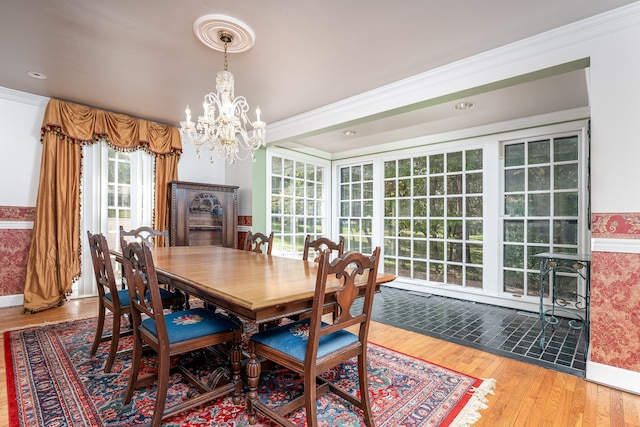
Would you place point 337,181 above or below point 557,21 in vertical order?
below

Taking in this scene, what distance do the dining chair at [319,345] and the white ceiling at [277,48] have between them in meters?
1.65

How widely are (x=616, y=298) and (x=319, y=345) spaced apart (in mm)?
1997

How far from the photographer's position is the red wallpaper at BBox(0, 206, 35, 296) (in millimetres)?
3469

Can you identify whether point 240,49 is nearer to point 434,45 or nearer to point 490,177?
point 434,45

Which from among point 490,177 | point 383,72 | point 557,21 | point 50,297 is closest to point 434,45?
point 383,72

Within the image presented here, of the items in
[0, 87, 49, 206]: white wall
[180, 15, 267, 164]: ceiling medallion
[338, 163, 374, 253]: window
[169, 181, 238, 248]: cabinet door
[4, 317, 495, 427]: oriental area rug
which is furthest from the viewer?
[338, 163, 374, 253]: window

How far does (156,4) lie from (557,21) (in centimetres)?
264

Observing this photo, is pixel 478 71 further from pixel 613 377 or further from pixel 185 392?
pixel 185 392

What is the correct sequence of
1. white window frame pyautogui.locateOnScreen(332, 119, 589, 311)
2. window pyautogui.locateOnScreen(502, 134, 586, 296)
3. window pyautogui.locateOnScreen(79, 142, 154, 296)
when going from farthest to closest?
window pyautogui.locateOnScreen(79, 142, 154, 296)
white window frame pyautogui.locateOnScreen(332, 119, 589, 311)
window pyautogui.locateOnScreen(502, 134, 586, 296)

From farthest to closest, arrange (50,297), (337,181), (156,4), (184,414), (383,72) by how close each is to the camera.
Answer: (337,181)
(50,297)
(383,72)
(156,4)
(184,414)

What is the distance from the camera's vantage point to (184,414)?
1703 mm

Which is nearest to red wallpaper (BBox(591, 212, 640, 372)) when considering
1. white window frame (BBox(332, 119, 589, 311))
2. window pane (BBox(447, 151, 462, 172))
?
white window frame (BBox(332, 119, 589, 311))

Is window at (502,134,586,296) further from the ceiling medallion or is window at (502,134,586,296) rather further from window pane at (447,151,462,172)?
the ceiling medallion

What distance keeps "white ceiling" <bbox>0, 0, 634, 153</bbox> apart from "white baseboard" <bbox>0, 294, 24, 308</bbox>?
230cm
